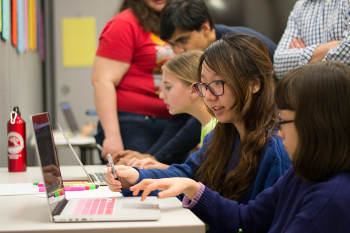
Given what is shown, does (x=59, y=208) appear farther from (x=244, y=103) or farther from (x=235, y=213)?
(x=244, y=103)

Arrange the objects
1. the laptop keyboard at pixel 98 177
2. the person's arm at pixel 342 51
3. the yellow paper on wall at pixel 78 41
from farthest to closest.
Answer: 1. the yellow paper on wall at pixel 78 41
2. the person's arm at pixel 342 51
3. the laptop keyboard at pixel 98 177

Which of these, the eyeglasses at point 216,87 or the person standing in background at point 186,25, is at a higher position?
the person standing in background at point 186,25

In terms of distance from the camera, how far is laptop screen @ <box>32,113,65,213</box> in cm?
85

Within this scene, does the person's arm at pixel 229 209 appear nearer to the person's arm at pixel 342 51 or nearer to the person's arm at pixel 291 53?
the person's arm at pixel 342 51

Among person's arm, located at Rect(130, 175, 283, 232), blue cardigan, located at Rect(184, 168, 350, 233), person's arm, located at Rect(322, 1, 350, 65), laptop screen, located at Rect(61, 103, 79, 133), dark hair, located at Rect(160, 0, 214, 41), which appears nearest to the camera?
blue cardigan, located at Rect(184, 168, 350, 233)

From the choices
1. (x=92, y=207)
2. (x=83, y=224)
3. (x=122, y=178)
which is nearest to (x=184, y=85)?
(x=122, y=178)

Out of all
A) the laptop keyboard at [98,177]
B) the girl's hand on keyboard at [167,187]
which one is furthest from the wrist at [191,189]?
the laptop keyboard at [98,177]

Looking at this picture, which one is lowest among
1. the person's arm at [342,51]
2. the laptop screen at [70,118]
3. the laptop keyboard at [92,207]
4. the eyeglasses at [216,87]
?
the laptop screen at [70,118]

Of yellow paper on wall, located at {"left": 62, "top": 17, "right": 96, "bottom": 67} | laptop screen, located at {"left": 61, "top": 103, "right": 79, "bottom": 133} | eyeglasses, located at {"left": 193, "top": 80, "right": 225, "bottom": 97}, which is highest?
eyeglasses, located at {"left": 193, "top": 80, "right": 225, "bottom": 97}

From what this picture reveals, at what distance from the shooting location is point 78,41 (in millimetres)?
4551

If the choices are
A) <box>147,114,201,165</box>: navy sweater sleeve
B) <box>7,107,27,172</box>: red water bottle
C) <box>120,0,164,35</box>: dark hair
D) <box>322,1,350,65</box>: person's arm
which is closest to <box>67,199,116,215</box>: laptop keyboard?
<box>7,107,27,172</box>: red water bottle

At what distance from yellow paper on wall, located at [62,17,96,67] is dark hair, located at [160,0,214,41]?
288 centimetres

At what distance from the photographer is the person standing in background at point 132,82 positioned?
1965 millimetres

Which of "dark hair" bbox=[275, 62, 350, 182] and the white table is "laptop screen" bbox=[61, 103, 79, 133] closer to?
the white table
